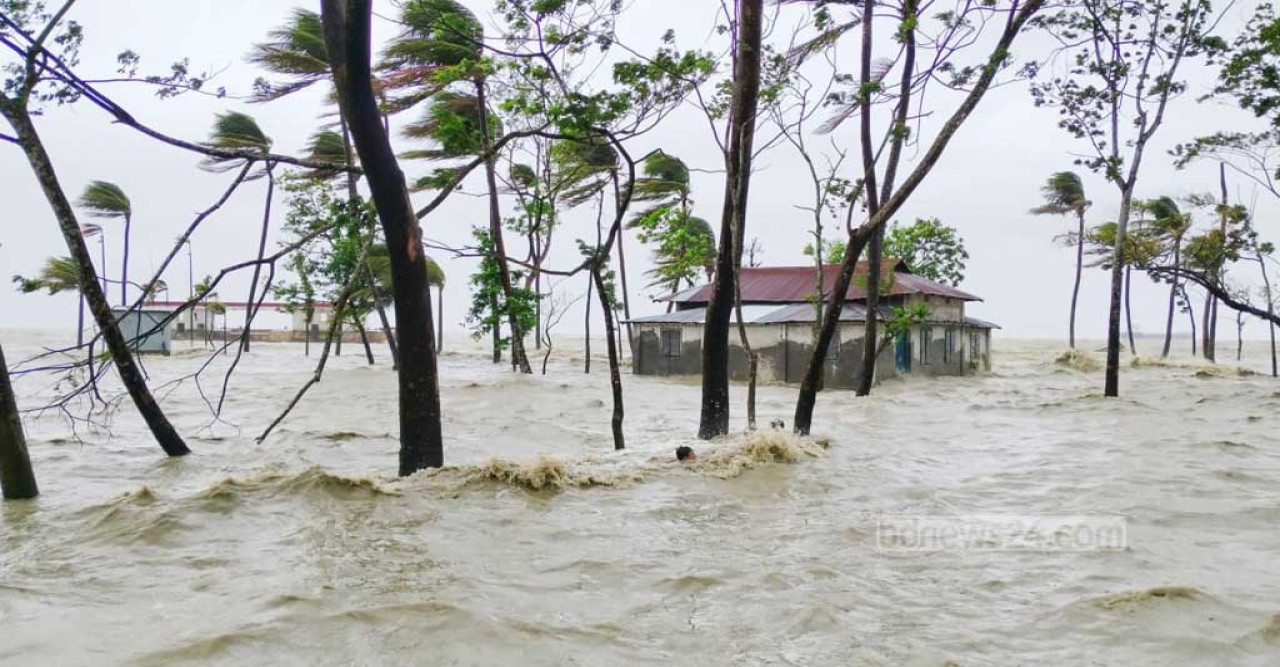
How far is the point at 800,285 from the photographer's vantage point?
94.3 feet

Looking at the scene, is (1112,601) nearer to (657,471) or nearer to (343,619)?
(343,619)

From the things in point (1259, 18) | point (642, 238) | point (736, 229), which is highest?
point (1259, 18)

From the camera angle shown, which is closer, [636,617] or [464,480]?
[636,617]

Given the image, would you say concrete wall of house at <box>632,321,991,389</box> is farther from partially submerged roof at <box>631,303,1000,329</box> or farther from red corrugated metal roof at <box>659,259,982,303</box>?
red corrugated metal roof at <box>659,259,982,303</box>

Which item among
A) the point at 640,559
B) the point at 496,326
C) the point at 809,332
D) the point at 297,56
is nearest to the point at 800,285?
the point at 809,332

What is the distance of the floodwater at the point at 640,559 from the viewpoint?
3.63 metres

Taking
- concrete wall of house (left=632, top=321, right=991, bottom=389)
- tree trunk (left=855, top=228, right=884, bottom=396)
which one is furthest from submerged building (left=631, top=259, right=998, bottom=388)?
tree trunk (left=855, top=228, right=884, bottom=396)

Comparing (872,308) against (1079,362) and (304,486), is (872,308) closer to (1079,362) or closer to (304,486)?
(304,486)

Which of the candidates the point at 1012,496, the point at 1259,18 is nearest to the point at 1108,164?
the point at 1259,18

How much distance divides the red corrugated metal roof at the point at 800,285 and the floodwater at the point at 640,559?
51.1 ft

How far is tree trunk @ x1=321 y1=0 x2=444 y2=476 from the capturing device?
21.2 ft

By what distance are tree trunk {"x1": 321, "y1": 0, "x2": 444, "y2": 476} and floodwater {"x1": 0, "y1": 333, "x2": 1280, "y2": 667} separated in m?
0.50

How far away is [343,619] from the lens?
3756 mm

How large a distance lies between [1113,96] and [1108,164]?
1401mm
